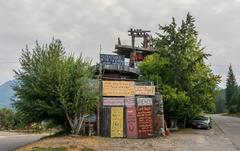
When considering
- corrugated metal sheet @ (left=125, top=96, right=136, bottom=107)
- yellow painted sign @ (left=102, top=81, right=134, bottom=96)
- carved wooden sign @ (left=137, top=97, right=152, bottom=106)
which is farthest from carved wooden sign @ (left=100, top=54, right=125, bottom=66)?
carved wooden sign @ (left=137, top=97, right=152, bottom=106)

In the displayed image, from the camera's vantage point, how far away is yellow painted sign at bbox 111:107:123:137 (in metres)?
29.8

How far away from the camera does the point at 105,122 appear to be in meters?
29.9

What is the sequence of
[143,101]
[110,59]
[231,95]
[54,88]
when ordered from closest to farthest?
1. [54,88]
2. [143,101]
3. [110,59]
4. [231,95]

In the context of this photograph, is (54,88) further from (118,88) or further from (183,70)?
(183,70)

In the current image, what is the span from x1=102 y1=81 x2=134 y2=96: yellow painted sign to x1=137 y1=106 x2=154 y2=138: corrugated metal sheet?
1473 millimetres

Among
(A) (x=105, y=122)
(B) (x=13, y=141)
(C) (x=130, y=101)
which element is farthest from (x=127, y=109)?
(B) (x=13, y=141)

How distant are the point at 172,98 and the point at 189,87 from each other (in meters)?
3.67

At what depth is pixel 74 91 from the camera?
1089 inches

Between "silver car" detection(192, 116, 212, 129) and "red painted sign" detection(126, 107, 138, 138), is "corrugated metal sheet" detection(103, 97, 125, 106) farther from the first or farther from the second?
"silver car" detection(192, 116, 212, 129)

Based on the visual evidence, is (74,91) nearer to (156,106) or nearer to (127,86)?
(127,86)

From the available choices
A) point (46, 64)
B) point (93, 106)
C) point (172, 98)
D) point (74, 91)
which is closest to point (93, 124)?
point (93, 106)

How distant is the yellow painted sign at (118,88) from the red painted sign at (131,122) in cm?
128

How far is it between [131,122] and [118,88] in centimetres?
260

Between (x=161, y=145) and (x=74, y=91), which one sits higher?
(x=74, y=91)
